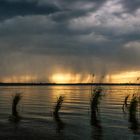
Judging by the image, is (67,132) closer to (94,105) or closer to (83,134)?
(83,134)

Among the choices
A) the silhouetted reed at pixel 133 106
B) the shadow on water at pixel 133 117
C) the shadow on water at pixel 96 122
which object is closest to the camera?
the shadow on water at pixel 96 122

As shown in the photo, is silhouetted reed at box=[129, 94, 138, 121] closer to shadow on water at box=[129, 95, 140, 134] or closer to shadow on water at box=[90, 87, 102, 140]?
shadow on water at box=[129, 95, 140, 134]

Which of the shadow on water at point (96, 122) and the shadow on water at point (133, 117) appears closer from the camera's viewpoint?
the shadow on water at point (96, 122)

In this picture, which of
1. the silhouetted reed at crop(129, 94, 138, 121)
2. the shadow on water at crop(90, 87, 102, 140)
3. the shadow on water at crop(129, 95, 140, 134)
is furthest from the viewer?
the silhouetted reed at crop(129, 94, 138, 121)

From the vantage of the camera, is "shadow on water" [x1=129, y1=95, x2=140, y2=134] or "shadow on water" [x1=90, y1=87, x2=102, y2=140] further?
"shadow on water" [x1=129, y1=95, x2=140, y2=134]

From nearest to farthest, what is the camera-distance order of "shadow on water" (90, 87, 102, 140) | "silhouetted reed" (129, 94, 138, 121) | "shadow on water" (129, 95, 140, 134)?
1. "shadow on water" (90, 87, 102, 140)
2. "shadow on water" (129, 95, 140, 134)
3. "silhouetted reed" (129, 94, 138, 121)

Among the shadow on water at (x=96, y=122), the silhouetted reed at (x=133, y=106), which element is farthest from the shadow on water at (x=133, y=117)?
the shadow on water at (x=96, y=122)

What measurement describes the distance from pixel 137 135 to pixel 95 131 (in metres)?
3.03

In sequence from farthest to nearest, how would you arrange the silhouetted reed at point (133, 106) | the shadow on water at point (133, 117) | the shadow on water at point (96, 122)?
the silhouetted reed at point (133, 106) → the shadow on water at point (133, 117) → the shadow on water at point (96, 122)

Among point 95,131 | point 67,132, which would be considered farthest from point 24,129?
point 95,131

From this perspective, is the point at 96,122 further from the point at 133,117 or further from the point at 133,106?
the point at 133,117

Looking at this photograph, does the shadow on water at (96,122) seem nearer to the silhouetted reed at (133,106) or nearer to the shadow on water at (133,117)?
the shadow on water at (133,117)

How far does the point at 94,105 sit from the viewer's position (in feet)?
106

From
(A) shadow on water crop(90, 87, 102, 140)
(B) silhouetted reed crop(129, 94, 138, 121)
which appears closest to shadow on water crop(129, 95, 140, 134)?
(B) silhouetted reed crop(129, 94, 138, 121)
